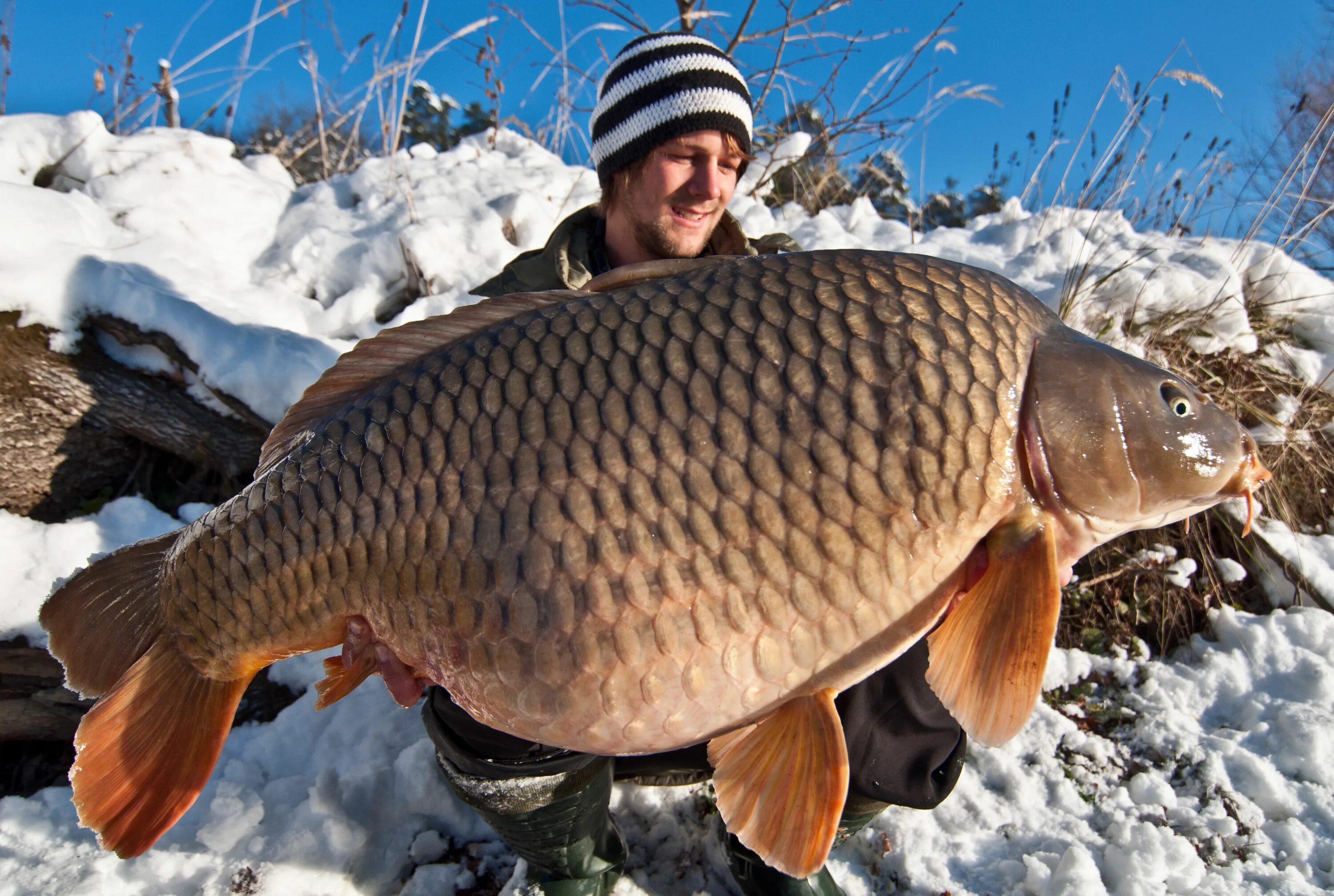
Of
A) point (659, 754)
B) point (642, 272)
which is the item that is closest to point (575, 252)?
point (642, 272)

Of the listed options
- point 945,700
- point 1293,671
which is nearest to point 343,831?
point 945,700

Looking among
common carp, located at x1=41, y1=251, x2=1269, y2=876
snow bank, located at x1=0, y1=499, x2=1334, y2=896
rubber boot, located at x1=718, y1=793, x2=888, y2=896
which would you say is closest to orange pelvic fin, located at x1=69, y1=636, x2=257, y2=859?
common carp, located at x1=41, y1=251, x2=1269, y2=876

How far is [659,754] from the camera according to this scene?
1.65m

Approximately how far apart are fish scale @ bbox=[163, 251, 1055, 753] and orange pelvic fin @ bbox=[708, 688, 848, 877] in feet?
0.15

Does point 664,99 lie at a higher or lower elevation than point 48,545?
higher

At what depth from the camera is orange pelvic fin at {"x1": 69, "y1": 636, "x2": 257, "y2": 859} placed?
3.92ft

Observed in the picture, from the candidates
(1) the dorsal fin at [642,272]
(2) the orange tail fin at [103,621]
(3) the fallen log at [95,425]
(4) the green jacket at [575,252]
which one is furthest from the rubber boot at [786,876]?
(3) the fallen log at [95,425]

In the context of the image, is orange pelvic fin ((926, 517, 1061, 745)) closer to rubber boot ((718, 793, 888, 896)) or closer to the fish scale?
the fish scale

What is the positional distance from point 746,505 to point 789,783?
1.42 ft

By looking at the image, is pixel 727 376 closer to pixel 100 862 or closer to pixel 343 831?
pixel 343 831

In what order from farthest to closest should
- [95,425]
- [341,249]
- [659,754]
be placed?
[341,249] → [95,425] → [659,754]

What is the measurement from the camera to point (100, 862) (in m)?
1.46

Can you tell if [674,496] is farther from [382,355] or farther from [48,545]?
[48,545]

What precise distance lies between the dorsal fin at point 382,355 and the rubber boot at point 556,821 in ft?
2.50
